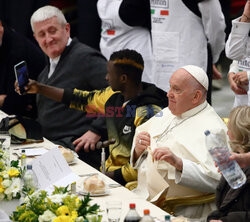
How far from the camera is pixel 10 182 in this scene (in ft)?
11.0

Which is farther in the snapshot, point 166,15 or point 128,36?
point 128,36

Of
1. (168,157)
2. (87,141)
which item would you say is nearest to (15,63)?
(87,141)

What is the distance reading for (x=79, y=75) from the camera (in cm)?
559

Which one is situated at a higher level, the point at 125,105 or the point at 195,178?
the point at 125,105

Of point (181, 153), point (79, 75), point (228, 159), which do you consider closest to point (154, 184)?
point (181, 153)

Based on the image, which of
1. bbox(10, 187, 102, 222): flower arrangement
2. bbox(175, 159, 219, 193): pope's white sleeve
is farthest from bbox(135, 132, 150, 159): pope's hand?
bbox(10, 187, 102, 222): flower arrangement

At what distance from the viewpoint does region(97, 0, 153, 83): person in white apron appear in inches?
253

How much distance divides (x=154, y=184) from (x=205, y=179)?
347 millimetres

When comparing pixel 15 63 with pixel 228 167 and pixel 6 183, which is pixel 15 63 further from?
pixel 228 167

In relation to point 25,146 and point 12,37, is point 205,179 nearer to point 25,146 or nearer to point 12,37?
point 25,146

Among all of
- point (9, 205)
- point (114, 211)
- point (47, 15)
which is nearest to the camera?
point (114, 211)

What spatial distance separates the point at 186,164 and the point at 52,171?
2.56 ft

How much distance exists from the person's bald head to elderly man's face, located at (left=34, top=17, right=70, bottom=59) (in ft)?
6.18

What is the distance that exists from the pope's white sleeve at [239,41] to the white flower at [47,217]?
248 centimetres
